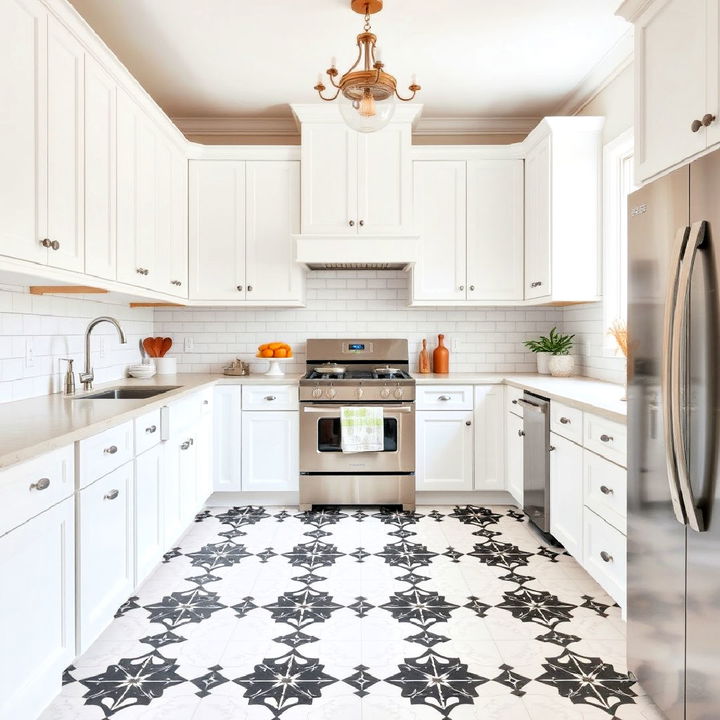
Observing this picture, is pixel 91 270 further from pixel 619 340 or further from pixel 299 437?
pixel 619 340

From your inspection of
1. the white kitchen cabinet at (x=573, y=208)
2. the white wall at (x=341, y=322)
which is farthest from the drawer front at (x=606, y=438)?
the white wall at (x=341, y=322)

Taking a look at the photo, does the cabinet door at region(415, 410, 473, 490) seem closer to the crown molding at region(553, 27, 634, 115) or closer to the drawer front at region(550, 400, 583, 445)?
the drawer front at region(550, 400, 583, 445)

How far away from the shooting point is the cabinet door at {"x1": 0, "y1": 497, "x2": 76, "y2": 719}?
140 cm

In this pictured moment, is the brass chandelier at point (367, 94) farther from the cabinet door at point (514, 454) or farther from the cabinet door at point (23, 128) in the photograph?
the cabinet door at point (514, 454)

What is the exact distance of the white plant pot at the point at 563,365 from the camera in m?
3.71

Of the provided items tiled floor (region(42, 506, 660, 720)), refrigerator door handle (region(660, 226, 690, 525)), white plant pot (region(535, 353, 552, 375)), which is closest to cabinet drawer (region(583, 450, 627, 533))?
tiled floor (region(42, 506, 660, 720))

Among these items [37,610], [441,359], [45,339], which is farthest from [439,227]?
[37,610]

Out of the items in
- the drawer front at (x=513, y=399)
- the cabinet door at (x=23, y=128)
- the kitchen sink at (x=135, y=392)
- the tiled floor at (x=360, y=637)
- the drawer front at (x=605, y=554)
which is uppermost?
the cabinet door at (x=23, y=128)

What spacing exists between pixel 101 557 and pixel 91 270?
1186 millimetres

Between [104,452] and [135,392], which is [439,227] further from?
[104,452]

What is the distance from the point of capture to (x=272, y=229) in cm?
386

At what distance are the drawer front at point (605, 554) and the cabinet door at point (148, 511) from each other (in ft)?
6.51

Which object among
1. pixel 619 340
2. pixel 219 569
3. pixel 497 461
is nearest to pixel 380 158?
pixel 619 340

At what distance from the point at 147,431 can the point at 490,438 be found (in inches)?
89.8
